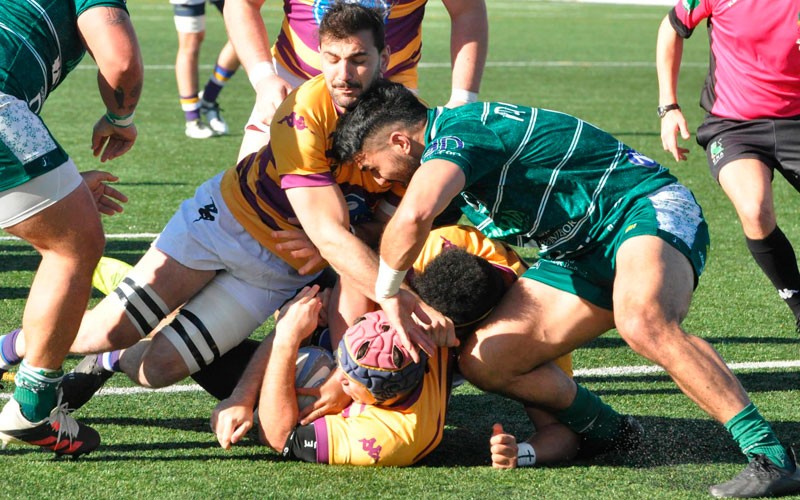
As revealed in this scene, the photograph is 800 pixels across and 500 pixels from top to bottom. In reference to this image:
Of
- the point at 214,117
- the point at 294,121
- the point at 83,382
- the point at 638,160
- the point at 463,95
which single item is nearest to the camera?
the point at 638,160

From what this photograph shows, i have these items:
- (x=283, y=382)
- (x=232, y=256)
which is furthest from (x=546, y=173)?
(x=232, y=256)

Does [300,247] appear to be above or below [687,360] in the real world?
below

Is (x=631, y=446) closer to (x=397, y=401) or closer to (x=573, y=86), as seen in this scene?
(x=397, y=401)

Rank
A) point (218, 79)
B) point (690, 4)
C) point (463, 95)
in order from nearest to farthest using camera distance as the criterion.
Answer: point (463, 95)
point (690, 4)
point (218, 79)

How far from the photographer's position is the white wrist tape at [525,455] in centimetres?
397

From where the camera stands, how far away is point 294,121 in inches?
168

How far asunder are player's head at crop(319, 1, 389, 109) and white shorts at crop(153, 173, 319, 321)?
69 cm

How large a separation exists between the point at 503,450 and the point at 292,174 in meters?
1.22

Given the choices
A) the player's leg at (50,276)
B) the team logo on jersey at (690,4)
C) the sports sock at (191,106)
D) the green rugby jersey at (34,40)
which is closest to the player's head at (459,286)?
the player's leg at (50,276)

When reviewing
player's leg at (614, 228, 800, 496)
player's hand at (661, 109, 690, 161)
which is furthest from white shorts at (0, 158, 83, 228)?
player's hand at (661, 109, 690, 161)

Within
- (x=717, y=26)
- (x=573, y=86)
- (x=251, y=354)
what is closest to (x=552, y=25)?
(x=573, y=86)

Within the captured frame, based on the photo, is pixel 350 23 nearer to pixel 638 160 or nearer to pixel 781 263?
pixel 638 160

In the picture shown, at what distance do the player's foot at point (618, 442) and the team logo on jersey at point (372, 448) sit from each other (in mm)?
761

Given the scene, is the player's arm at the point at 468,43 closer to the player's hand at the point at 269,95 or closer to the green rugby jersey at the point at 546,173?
the player's hand at the point at 269,95
